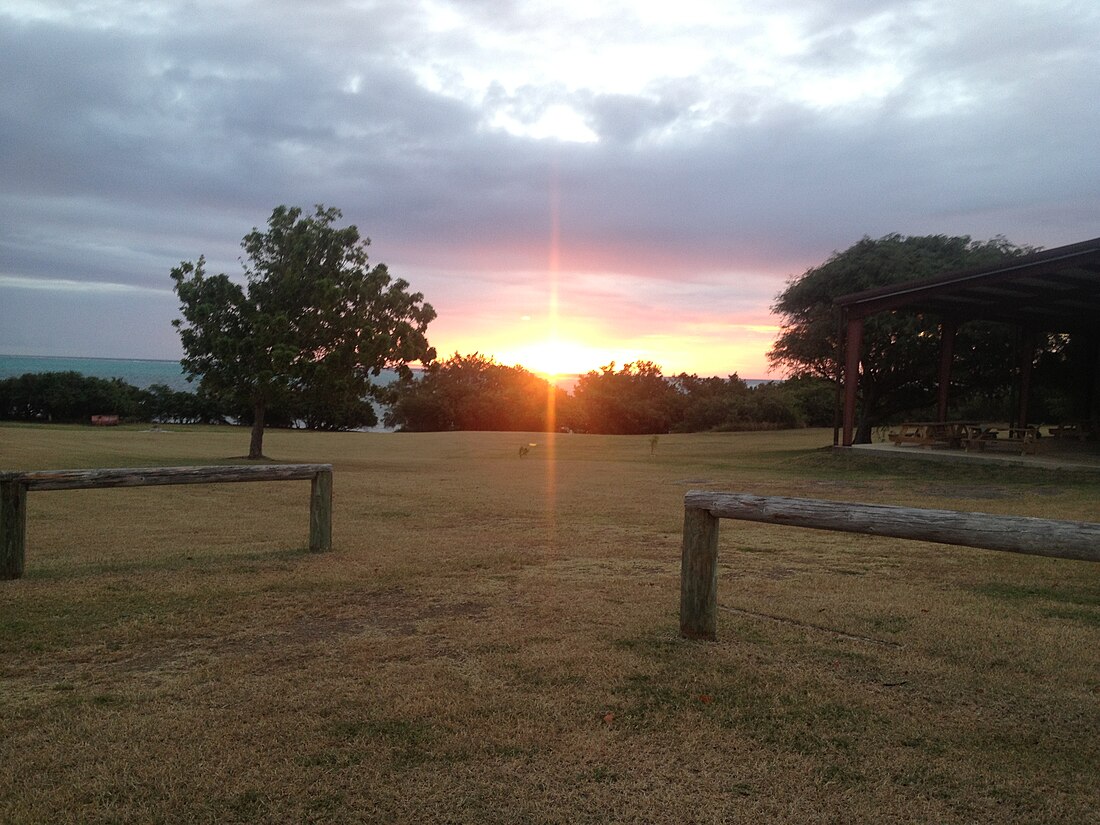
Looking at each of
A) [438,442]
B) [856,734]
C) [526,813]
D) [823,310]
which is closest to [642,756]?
[526,813]

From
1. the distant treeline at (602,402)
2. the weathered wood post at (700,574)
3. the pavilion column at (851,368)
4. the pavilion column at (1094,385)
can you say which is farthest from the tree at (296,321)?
the distant treeline at (602,402)

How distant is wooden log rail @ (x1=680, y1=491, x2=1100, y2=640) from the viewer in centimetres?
401

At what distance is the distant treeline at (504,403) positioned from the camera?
50.1 meters

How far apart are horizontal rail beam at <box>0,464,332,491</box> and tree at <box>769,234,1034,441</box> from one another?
21586 millimetres

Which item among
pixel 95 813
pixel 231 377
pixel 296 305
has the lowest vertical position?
pixel 95 813

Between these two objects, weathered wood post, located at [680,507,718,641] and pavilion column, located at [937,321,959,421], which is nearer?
weathered wood post, located at [680,507,718,641]

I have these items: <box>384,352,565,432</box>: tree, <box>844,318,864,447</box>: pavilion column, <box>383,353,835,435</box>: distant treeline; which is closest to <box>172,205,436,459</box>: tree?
<box>844,318,864,447</box>: pavilion column

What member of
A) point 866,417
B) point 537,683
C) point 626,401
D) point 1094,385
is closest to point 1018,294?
point 866,417

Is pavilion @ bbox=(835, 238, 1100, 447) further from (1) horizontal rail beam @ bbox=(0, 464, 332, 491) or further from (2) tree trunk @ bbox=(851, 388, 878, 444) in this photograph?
(1) horizontal rail beam @ bbox=(0, 464, 332, 491)

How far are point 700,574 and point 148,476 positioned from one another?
504 centimetres

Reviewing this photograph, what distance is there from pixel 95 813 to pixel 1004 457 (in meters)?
19.1

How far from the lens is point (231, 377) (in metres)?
22.2

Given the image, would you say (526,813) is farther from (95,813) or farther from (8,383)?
(8,383)

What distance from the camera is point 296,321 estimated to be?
22.5 metres
